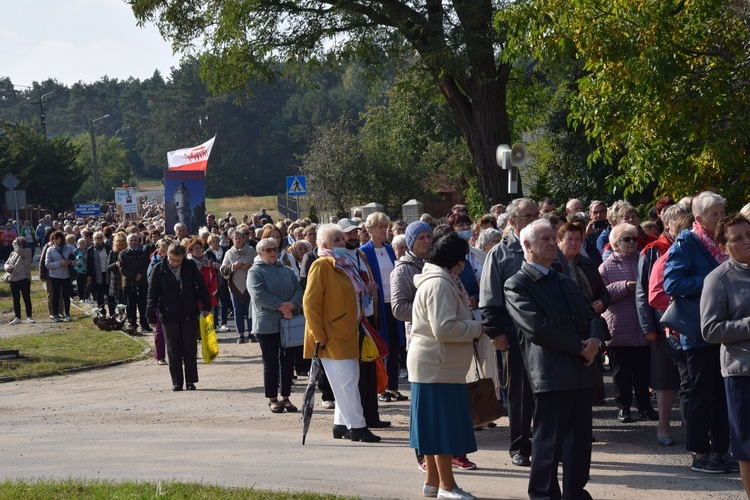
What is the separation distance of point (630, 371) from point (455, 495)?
3.45m

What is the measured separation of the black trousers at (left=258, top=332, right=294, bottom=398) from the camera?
11.1m

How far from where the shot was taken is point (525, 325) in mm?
6586

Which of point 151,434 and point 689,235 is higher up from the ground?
point 689,235

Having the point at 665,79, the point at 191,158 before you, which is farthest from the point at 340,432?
the point at 191,158

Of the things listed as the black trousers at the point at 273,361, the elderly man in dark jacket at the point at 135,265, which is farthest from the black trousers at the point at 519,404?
the elderly man in dark jacket at the point at 135,265

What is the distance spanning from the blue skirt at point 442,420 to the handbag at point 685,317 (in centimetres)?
171

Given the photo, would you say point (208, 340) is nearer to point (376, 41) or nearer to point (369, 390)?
point (369, 390)

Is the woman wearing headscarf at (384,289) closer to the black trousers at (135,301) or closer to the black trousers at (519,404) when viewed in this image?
the black trousers at (519,404)

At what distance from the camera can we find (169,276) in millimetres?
13273

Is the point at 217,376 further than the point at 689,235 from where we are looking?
Yes

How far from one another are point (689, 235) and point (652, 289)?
0.76 meters

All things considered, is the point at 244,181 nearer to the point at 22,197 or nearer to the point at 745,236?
the point at 22,197

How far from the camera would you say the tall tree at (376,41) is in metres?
20.9

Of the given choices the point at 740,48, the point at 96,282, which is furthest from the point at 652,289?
the point at 96,282
